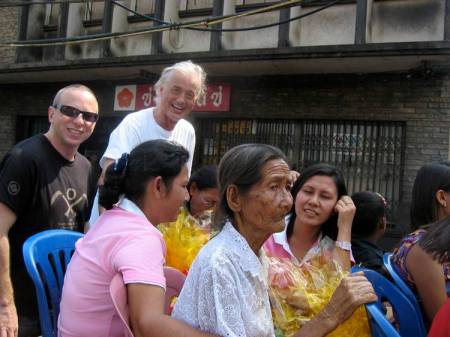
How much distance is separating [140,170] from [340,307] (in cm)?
85

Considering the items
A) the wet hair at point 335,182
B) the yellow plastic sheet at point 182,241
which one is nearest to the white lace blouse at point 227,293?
the yellow plastic sheet at point 182,241

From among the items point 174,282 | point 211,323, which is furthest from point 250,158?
point 174,282

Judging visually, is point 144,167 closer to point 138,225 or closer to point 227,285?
point 138,225

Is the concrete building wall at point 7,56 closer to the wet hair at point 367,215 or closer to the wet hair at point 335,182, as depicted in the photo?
the wet hair at point 367,215

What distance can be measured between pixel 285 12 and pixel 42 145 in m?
5.98

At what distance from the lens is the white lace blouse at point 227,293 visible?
1.46 meters

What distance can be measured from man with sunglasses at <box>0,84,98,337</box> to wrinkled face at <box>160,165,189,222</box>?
0.97 m

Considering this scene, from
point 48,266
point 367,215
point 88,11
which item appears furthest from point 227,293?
point 88,11

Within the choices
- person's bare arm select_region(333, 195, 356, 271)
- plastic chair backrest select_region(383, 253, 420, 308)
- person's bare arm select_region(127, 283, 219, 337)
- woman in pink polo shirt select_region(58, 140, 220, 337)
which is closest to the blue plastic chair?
woman in pink polo shirt select_region(58, 140, 220, 337)

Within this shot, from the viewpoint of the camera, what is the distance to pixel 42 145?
267 centimetres

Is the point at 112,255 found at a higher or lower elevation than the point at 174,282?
higher

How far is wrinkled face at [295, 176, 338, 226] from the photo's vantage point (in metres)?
2.71

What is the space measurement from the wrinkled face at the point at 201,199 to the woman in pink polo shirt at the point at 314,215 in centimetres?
52

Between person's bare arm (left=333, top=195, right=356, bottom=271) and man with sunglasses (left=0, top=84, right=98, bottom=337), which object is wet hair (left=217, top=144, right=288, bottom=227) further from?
man with sunglasses (left=0, top=84, right=98, bottom=337)
